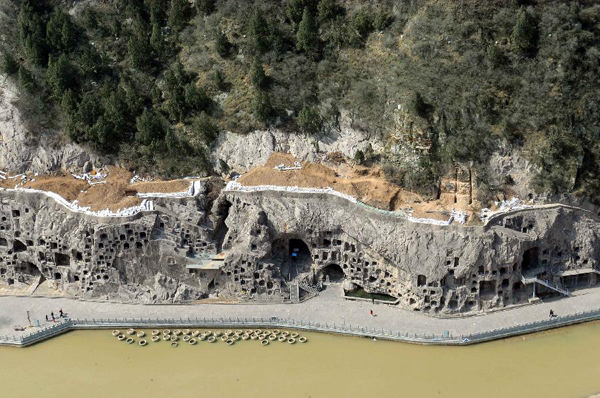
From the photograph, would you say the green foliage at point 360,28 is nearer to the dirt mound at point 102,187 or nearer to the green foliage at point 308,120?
the green foliage at point 308,120

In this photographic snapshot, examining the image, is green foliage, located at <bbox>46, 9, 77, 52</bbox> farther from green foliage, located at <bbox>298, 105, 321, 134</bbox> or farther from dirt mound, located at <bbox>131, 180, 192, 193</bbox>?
green foliage, located at <bbox>298, 105, 321, 134</bbox>

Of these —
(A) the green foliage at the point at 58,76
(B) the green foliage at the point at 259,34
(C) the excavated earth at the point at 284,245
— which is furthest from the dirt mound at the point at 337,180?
(A) the green foliage at the point at 58,76

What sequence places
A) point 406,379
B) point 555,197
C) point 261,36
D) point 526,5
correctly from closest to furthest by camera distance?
point 406,379, point 555,197, point 526,5, point 261,36

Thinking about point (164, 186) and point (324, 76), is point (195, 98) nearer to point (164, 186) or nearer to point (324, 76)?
point (164, 186)

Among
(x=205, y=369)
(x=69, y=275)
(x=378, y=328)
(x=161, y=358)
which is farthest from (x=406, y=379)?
(x=69, y=275)

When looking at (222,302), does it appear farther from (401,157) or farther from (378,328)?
(401,157)

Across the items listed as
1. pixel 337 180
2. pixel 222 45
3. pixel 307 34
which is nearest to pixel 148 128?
pixel 222 45
